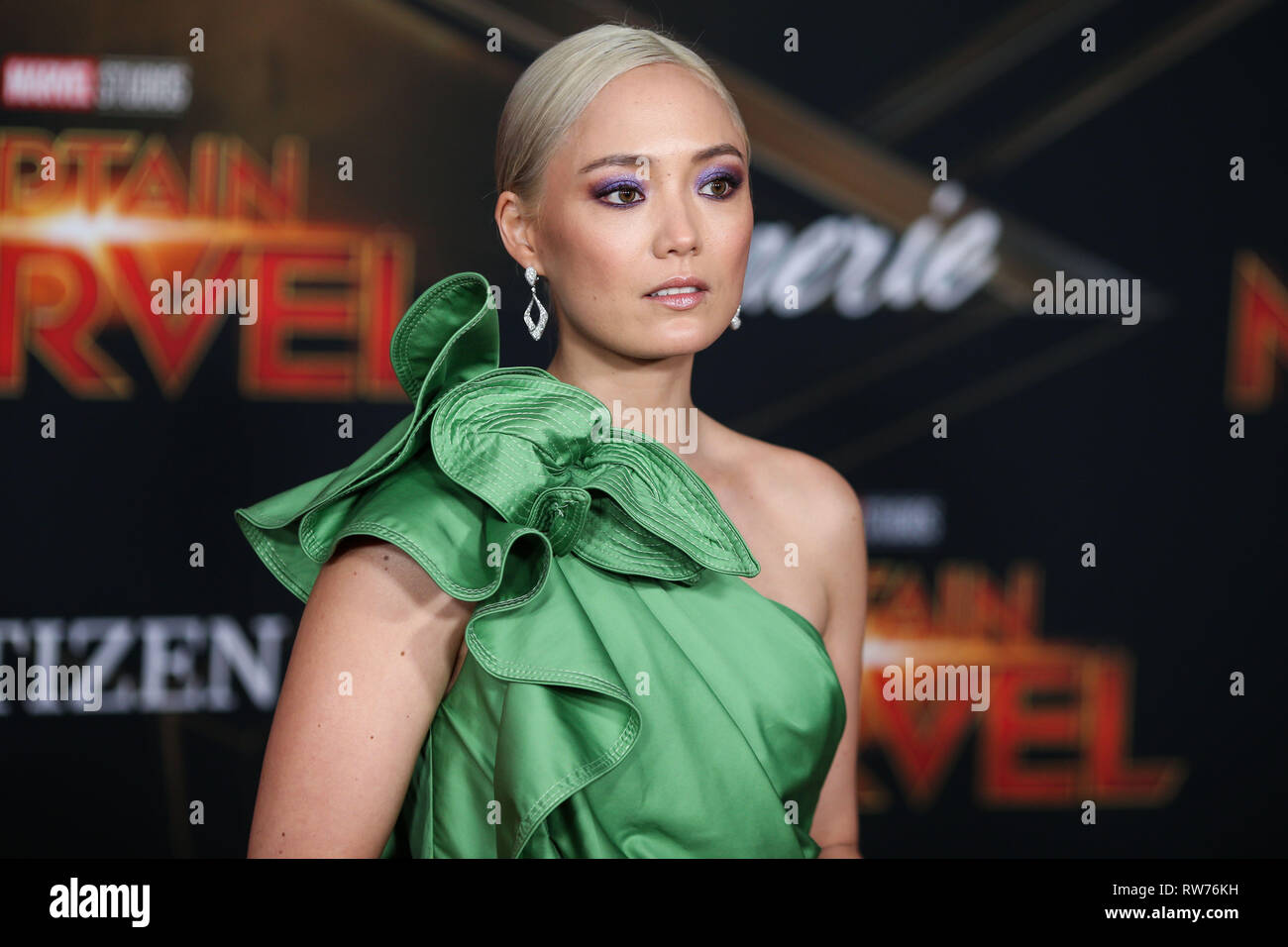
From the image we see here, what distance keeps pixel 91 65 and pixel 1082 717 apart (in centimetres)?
319

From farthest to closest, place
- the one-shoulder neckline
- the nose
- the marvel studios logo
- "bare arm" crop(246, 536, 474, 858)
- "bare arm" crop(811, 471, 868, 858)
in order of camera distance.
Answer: the marvel studios logo
"bare arm" crop(811, 471, 868, 858)
the one-shoulder neckline
the nose
"bare arm" crop(246, 536, 474, 858)

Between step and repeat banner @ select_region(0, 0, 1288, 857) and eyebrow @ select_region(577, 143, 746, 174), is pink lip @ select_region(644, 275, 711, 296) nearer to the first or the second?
eyebrow @ select_region(577, 143, 746, 174)

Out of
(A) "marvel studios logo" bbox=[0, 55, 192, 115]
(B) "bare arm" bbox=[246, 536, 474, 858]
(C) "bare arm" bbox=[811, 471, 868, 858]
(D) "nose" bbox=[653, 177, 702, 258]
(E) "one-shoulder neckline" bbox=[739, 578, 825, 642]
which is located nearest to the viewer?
(B) "bare arm" bbox=[246, 536, 474, 858]

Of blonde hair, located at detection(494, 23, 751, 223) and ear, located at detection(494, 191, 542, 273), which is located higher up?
blonde hair, located at detection(494, 23, 751, 223)

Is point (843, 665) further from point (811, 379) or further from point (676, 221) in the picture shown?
point (811, 379)

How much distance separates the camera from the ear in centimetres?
183

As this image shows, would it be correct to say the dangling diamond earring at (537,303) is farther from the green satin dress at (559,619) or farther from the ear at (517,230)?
the green satin dress at (559,619)

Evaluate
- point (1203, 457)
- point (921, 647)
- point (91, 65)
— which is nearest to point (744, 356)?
point (921, 647)

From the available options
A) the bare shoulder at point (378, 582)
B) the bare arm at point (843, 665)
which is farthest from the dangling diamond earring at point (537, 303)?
the bare arm at point (843, 665)

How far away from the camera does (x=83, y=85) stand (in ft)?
10.9

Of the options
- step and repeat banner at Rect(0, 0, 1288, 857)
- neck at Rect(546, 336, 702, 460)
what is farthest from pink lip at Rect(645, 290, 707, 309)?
step and repeat banner at Rect(0, 0, 1288, 857)

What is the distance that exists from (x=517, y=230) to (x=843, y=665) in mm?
828

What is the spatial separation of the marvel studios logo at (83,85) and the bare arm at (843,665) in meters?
2.28

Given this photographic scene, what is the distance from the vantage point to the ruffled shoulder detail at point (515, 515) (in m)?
1.48
